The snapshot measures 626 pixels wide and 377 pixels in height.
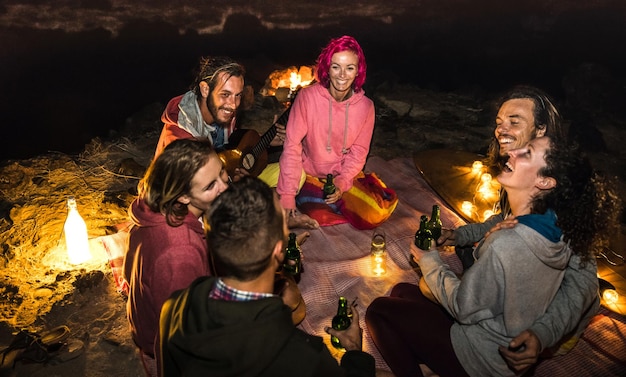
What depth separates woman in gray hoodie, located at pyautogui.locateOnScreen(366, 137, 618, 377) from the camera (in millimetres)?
2725

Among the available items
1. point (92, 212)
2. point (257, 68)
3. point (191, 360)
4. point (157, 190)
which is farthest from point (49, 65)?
point (191, 360)

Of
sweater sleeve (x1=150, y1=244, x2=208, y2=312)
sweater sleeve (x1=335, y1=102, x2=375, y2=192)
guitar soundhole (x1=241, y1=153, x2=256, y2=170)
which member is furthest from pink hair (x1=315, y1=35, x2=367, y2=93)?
sweater sleeve (x1=150, y1=244, x2=208, y2=312)

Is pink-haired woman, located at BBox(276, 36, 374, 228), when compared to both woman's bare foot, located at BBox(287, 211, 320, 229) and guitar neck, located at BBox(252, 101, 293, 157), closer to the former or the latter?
woman's bare foot, located at BBox(287, 211, 320, 229)

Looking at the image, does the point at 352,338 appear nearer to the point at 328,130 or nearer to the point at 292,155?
the point at 292,155

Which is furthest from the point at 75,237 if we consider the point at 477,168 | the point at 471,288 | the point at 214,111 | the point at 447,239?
the point at 477,168

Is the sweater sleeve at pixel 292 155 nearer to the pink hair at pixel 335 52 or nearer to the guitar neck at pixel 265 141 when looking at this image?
the pink hair at pixel 335 52

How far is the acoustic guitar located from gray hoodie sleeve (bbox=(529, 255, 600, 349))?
11.3 ft

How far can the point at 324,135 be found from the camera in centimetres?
515

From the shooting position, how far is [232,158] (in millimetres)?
5371

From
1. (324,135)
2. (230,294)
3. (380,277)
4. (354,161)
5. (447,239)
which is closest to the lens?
(230,294)

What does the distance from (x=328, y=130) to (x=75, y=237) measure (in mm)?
2812

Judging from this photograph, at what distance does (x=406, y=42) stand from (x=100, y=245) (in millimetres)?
12654

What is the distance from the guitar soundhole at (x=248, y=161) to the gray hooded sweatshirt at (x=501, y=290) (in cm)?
300

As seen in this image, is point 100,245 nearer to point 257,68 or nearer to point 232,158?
point 232,158
